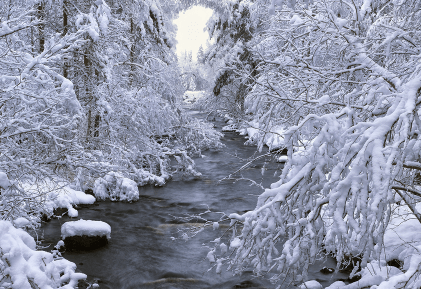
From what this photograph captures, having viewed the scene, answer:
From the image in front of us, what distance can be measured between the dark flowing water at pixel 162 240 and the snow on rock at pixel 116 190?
313 millimetres

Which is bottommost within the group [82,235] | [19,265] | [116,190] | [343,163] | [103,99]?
[116,190]

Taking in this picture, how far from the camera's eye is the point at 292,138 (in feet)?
13.6

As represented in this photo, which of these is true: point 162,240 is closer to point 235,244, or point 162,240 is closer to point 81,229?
point 81,229

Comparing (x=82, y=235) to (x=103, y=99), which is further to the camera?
(x=103, y=99)

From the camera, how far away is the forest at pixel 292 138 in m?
3.25

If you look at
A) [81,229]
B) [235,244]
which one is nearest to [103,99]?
[81,229]

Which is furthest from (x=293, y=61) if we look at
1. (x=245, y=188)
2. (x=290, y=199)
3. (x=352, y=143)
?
(x=245, y=188)

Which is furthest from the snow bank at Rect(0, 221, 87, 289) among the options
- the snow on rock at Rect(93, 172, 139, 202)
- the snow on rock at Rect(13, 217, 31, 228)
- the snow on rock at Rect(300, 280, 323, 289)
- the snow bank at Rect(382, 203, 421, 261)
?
the snow on rock at Rect(93, 172, 139, 202)

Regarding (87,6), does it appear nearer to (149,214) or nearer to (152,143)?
(152,143)

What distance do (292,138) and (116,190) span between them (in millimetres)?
9250

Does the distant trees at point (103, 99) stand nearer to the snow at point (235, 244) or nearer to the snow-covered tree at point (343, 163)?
the snow at point (235, 244)

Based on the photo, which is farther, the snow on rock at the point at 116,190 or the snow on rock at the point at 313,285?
the snow on rock at the point at 116,190

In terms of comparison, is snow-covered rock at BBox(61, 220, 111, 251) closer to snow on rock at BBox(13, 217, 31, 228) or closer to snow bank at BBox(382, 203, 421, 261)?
snow on rock at BBox(13, 217, 31, 228)

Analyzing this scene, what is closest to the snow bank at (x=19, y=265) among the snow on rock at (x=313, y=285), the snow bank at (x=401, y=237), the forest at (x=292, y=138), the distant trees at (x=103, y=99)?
the forest at (x=292, y=138)
